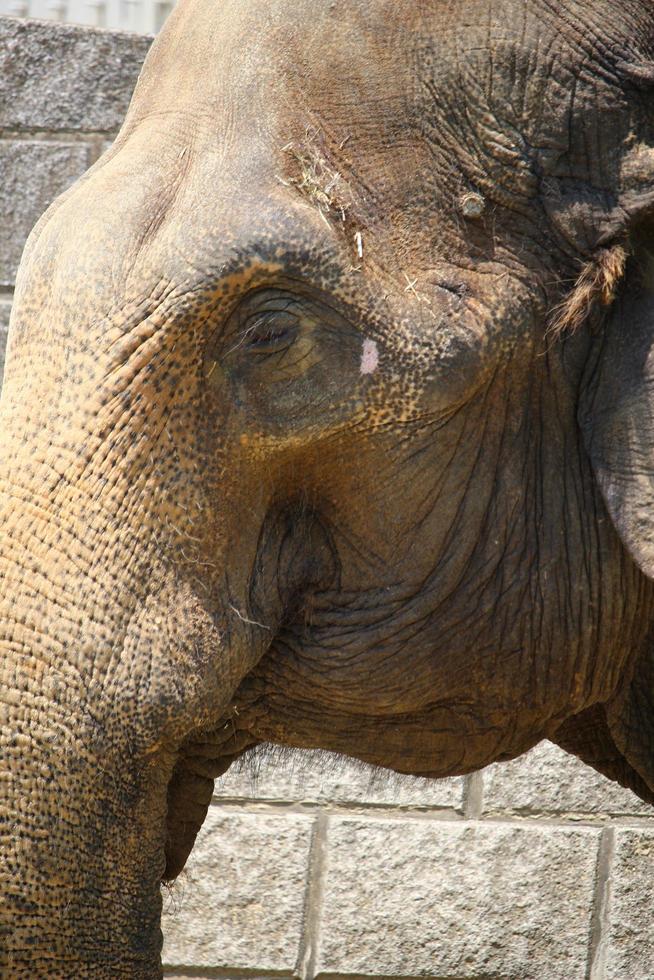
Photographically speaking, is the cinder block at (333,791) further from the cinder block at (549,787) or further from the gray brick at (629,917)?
the gray brick at (629,917)

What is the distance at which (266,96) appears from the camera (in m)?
1.47

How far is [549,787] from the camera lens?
10.2ft

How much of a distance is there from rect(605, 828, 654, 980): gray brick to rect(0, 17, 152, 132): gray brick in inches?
76.6

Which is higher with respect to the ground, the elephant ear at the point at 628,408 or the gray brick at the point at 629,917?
the elephant ear at the point at 628,408

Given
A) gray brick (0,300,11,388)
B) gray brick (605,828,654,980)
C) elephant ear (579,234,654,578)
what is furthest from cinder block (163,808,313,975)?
elephant ear (579,234,654,578)

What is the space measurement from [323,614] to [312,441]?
0.22 meters

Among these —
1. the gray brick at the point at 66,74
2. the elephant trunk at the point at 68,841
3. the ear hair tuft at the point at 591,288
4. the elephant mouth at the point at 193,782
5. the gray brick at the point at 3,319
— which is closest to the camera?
the elephant trunk at the point at 68,841

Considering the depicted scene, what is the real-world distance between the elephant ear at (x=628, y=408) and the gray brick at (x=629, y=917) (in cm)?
181

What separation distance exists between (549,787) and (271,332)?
6.37ft

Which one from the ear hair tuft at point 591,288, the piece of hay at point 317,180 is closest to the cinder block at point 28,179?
the piece of hay at point 317,180

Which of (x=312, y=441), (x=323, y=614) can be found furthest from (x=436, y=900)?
(x=312, y=441)

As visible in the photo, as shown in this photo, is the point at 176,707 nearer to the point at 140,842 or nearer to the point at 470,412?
the point at 140,842

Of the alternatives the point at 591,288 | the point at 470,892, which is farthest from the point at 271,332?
the point at 470,892

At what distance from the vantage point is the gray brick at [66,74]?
307 cm
